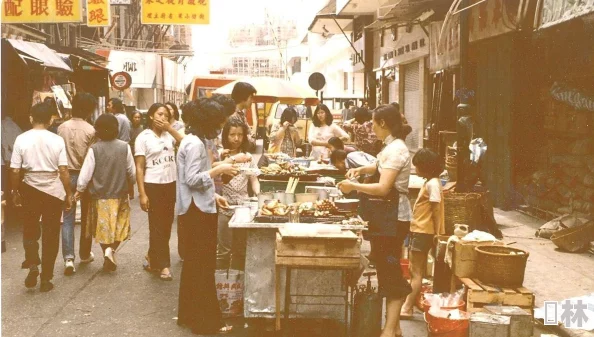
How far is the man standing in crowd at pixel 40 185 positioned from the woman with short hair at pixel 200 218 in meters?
2.18

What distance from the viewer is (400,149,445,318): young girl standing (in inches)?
258

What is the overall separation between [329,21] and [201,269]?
25.0m

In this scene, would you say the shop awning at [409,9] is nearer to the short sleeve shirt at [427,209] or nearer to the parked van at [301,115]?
the short sleeve shirt at [427,209]

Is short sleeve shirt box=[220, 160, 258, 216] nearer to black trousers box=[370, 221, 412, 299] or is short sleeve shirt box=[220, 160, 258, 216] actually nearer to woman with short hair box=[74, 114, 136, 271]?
woman with short hair box=[74, 114, 136, 271]

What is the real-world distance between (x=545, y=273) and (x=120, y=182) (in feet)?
16.9

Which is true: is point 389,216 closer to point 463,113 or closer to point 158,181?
point 158,181

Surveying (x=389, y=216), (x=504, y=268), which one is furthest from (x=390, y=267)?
(x=504, y=268)

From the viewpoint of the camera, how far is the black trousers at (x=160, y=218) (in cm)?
829

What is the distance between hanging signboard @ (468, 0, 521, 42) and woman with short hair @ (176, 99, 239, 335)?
5492 millimetres

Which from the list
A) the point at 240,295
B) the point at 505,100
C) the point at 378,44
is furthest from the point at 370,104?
the point at 240,295

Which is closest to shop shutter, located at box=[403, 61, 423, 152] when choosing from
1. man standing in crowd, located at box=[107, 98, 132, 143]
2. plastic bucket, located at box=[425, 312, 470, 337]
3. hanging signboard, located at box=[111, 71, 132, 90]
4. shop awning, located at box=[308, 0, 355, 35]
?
shop awning, located at box=[308, 0, 355, 35]

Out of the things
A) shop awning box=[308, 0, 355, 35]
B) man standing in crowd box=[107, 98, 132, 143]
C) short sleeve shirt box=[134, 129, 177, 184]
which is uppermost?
shop awning box=[308, 0, 355, 35]

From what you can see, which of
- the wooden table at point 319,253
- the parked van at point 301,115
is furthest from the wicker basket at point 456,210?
the parked van at point 301,115

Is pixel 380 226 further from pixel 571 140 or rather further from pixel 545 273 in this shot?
pixel 571 140
